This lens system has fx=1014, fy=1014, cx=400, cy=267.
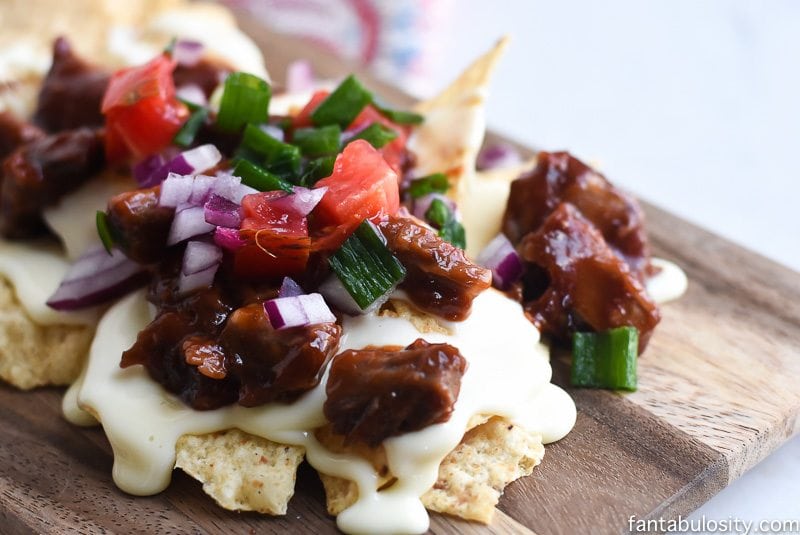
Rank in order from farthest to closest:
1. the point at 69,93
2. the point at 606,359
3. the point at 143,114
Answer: the point at 69,93 < the point at 143,114 < the point at 606,359

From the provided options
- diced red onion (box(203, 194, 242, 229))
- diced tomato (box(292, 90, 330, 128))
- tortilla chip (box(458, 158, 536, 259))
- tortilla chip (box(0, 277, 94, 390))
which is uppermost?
diced tomato (box(292, 90, 330, 128))

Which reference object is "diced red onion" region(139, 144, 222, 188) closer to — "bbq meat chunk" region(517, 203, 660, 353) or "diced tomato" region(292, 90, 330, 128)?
"diced tomato" region(292, 90, 330, 128)

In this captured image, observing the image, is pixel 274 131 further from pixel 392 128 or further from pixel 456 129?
pixel 456 129

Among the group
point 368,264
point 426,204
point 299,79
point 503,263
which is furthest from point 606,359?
point 299,79

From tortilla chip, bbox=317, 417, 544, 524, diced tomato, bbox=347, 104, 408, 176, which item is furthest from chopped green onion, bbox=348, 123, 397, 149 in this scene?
tortilla chip, bbox=317, 417, 544, 524

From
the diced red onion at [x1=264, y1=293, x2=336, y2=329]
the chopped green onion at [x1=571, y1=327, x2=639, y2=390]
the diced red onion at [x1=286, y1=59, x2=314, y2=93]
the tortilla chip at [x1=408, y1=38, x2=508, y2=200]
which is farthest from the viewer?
the diced red onion at [x1=286, y1=59, x2=314, y2=93]

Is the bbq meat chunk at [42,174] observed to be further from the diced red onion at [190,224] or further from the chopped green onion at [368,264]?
the chopped green onion at [368,264]
